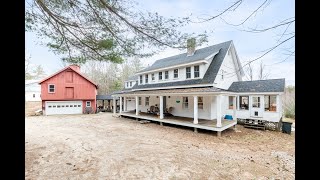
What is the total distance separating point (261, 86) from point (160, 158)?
1149 cm

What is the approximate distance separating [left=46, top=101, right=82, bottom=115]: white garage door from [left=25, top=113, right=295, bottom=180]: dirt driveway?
15157 millimetres

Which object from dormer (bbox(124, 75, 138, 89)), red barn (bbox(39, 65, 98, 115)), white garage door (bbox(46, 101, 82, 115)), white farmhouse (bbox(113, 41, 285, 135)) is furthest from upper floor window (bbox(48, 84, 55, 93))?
white farmhouse (bbox(113, 41, 285, 135))

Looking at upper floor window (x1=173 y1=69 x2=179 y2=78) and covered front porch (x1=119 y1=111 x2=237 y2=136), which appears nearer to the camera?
covered front porch (x1=119 y1=111 x2=237 y2=136)

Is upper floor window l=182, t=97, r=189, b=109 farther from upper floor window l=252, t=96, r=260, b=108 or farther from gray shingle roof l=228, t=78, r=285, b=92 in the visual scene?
upper floor window l=252, t=96, r=260, b=108

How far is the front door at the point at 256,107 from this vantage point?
44.7ft

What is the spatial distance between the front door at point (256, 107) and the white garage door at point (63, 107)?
21368 mm

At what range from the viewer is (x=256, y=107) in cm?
1389

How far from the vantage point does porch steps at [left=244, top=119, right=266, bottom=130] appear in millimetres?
13070

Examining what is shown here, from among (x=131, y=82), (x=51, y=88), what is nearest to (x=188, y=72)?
(x=131, y=82)

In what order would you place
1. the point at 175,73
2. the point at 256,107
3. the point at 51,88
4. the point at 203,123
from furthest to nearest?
the point at 51,88, the point at 175,73, the point at 256,107, the point at 203,123

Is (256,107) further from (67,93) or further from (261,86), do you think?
(67,93)
